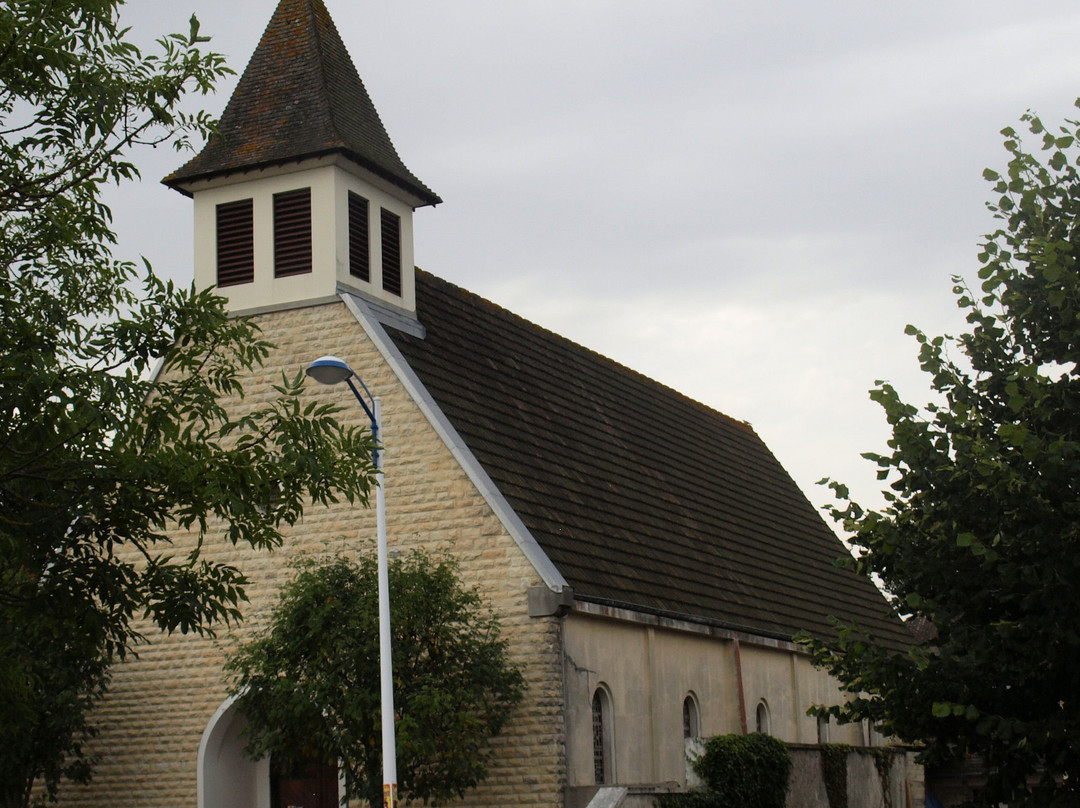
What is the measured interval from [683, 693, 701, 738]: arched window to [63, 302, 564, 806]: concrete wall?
510 cm

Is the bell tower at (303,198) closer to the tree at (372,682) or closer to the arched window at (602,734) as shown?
the tree at (372,682)

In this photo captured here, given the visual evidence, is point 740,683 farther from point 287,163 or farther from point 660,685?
point 287,163

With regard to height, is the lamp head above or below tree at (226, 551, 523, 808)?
above

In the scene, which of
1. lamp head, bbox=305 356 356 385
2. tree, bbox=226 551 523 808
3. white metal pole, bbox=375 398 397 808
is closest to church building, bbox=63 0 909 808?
tree, bbox=226 551 523 808

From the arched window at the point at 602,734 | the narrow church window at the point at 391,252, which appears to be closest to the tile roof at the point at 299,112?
the narrow church window at the point at 391,252

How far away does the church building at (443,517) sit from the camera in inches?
845

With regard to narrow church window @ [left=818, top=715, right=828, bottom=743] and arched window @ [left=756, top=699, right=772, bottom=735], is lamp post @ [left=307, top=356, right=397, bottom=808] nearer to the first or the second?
arched window @ [left=756, top=699, right=772, bottom=735]

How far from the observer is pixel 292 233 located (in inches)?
957

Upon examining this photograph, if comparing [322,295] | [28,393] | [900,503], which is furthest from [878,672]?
[322,295]

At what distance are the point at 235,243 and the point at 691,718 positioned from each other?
36.4ft

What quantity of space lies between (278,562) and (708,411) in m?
18.1

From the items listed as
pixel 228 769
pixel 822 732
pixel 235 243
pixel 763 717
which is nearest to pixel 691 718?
pixel 763 717

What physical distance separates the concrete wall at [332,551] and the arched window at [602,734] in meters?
1.73

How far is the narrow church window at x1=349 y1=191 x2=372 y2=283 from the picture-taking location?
80.1 ft
